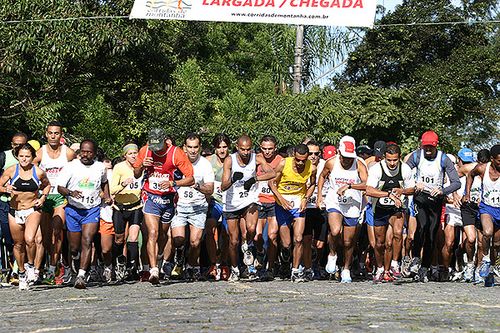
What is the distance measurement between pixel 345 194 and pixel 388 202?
0.64m

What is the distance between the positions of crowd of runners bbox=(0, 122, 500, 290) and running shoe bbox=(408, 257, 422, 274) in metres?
0.02

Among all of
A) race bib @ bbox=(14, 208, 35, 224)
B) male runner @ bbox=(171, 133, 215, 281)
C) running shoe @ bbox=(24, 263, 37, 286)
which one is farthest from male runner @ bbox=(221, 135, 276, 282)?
running shoe @ bbox=(24, 263, 37, 286)

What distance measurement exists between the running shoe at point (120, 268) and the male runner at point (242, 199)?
1622 mm

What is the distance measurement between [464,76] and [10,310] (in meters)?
38.8

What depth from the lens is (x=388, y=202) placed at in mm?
16812

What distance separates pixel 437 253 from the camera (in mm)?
18141

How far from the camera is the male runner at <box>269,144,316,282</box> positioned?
17.1 meters

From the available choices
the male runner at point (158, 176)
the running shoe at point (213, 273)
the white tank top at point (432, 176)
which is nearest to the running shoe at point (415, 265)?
the white tank top at point (432, 176)

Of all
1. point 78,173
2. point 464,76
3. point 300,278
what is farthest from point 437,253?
point 464,76

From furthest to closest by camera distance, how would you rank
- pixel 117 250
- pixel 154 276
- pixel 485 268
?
pixel 117 250
pixel 485 268
pixel 154 276

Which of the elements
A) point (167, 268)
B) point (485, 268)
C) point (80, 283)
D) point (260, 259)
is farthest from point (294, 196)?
point (80, 283)

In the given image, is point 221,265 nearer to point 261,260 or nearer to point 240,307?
point 261,260

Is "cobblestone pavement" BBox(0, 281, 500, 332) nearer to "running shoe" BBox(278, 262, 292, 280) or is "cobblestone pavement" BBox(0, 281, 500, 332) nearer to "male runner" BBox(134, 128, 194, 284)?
"male runner" BBox(134, 128, 194, 284)

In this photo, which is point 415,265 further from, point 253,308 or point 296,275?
point 253,308
